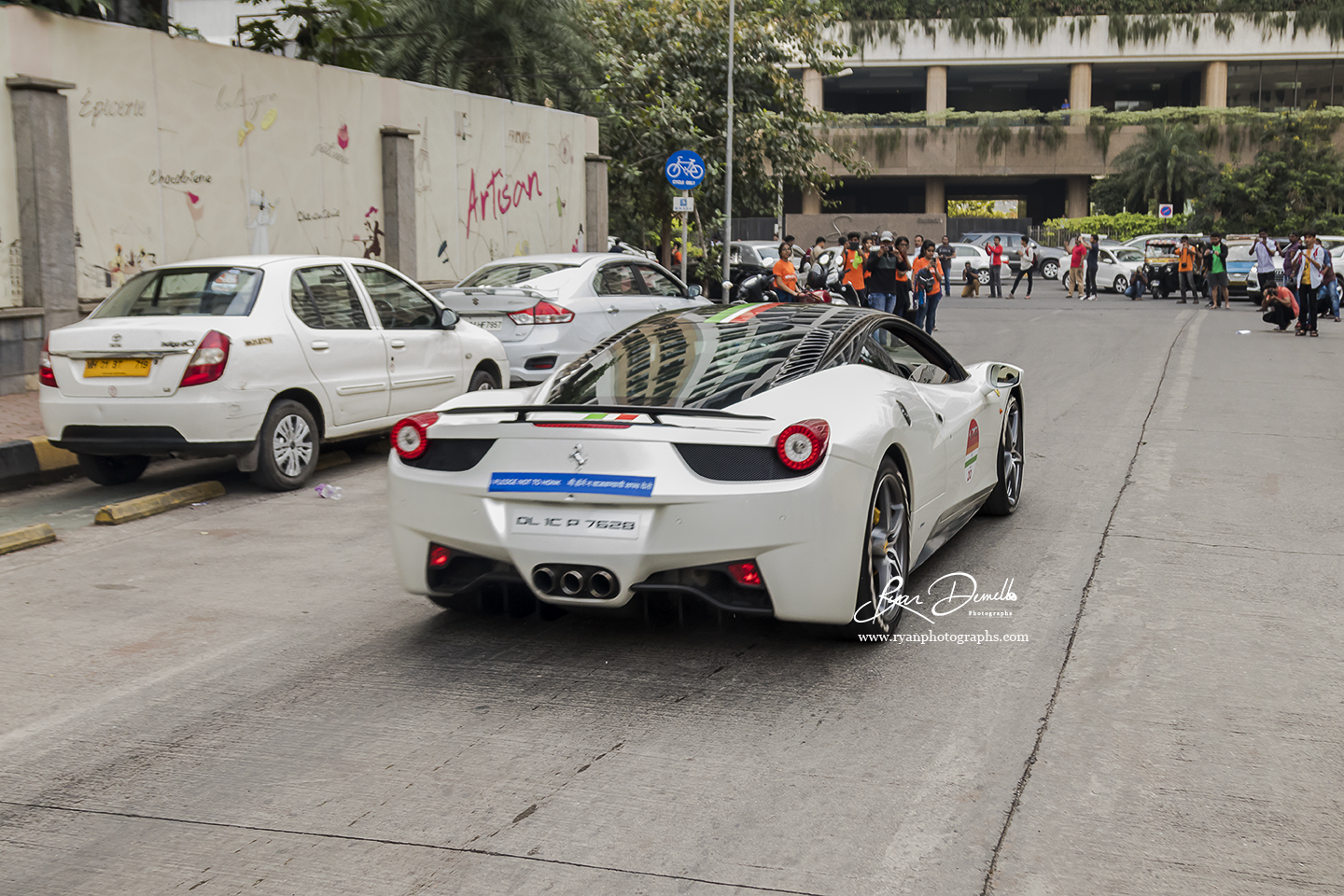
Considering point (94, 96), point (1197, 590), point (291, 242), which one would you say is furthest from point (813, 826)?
point (291, 242)

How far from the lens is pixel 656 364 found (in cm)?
587

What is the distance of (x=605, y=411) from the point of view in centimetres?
520

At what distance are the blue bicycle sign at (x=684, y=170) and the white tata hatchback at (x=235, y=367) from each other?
559 inches

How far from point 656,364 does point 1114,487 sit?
4.39 meters

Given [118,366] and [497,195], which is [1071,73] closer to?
[497,195]

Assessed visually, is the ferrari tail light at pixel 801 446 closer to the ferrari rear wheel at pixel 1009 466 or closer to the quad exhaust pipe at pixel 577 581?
the quad exhaust pipe at pixel 577 581

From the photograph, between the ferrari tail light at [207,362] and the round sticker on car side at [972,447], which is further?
the ferrari tail light at [207,362]

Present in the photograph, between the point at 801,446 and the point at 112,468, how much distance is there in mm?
6465

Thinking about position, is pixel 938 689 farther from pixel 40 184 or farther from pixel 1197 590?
pixel 40 184

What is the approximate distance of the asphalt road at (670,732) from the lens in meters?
3.55

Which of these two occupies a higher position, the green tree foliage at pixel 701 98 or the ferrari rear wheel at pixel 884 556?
the green tree foliage at pixel 701 98

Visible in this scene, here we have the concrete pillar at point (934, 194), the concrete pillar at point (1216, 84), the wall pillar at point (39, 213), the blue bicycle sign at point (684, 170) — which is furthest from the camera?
the concrete pillar at point (934, 194)

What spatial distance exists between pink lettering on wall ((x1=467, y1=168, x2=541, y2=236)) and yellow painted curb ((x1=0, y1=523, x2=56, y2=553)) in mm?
13357

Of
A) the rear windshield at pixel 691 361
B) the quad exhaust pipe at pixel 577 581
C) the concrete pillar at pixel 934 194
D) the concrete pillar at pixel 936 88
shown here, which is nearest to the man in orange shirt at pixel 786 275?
the rear windshield at pixel 691 361
